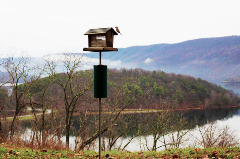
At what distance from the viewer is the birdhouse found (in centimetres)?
577

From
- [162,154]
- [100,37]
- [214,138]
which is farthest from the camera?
[214,138]

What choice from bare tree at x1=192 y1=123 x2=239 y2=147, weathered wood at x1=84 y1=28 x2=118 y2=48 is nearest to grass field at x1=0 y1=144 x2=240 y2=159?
weathered wood at x1=84 y1=28 x2=118 y2=48

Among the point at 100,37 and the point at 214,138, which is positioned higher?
the point at 100,37

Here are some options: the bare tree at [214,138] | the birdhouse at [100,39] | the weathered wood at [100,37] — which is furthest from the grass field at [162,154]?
the bare tree at [214,138]

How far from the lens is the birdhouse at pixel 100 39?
18.9 ft

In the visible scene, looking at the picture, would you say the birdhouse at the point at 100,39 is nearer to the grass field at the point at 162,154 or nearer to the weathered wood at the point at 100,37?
the weathered wood at the point at 100,37

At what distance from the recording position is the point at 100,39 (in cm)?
591

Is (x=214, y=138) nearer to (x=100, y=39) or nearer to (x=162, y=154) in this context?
(x=162, y=154)

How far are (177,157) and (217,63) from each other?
21043 cm

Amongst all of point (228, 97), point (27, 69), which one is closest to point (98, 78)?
point (27, 69)

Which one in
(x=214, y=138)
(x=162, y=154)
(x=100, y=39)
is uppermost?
(x=100, y=39)

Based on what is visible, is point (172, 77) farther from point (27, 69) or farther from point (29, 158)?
point (29, 158)

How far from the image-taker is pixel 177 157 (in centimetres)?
575

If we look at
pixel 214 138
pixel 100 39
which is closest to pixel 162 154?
pixel 100 39
